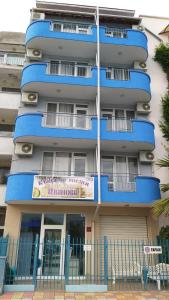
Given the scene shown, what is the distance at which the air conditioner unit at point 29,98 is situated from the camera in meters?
16.5

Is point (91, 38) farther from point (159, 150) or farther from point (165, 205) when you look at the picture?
point (165, 205)

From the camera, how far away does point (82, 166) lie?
1600 cm

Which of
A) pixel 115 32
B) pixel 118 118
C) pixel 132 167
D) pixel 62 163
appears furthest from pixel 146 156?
pixel 115 32

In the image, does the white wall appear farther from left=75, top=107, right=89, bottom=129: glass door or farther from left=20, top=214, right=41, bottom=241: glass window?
left=20, top=214, right=41, bottom=241: glass window

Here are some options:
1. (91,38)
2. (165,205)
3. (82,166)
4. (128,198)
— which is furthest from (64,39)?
(165,205)

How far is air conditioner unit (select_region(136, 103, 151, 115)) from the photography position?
17.2m

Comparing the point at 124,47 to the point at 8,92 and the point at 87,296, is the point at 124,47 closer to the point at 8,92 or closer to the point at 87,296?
the point at 8,92

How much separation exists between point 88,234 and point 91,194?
2.55 meters

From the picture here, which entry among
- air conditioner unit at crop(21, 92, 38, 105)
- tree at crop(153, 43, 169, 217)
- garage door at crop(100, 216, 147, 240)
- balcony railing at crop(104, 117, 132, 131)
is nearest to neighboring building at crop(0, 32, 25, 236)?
air conditioner unit at crop(21, 92, 38, 105)

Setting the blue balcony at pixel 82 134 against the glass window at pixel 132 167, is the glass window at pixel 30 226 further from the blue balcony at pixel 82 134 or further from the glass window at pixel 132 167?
the glass window at pixel 132 167

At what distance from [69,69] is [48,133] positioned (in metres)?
5.82

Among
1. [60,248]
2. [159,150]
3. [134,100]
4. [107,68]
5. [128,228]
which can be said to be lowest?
[60,248]

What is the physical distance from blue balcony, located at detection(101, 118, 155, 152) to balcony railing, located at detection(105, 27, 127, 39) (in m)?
7.79

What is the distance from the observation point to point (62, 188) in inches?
531
